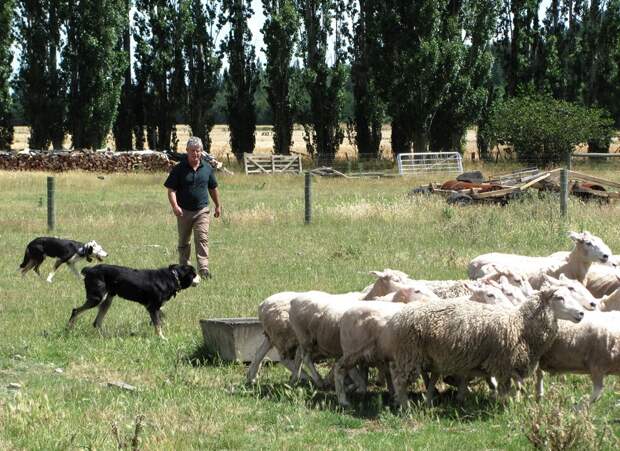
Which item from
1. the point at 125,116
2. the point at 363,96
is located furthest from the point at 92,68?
the point at 363,96

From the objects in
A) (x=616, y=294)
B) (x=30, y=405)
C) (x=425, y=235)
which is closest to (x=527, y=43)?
(x=425, y=235)

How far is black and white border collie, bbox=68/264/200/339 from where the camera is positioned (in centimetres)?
1155

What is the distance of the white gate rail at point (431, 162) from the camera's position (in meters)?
45.1

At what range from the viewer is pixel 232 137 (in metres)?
54.4

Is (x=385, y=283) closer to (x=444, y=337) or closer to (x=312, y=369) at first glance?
(x=312, y=369)

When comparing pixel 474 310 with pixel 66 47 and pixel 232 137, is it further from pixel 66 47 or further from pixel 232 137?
pixel 232 137

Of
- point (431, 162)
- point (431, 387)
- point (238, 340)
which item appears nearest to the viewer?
point (431, 387)

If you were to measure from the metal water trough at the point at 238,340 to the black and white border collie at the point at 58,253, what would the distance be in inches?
261

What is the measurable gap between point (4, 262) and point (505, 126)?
33.3 m

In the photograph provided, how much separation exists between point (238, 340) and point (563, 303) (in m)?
3.18

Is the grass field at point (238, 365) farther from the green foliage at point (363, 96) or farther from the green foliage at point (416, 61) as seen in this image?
the green foliage at point (363, 96)

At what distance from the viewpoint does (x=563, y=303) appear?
27.1ft

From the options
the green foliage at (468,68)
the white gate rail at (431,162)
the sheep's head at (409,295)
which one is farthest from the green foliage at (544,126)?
the sheep's head at (409,295)

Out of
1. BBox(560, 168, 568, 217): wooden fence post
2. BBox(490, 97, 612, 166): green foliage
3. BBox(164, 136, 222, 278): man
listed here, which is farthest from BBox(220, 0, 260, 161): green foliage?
BBox(164, 136, 222, 278): man
